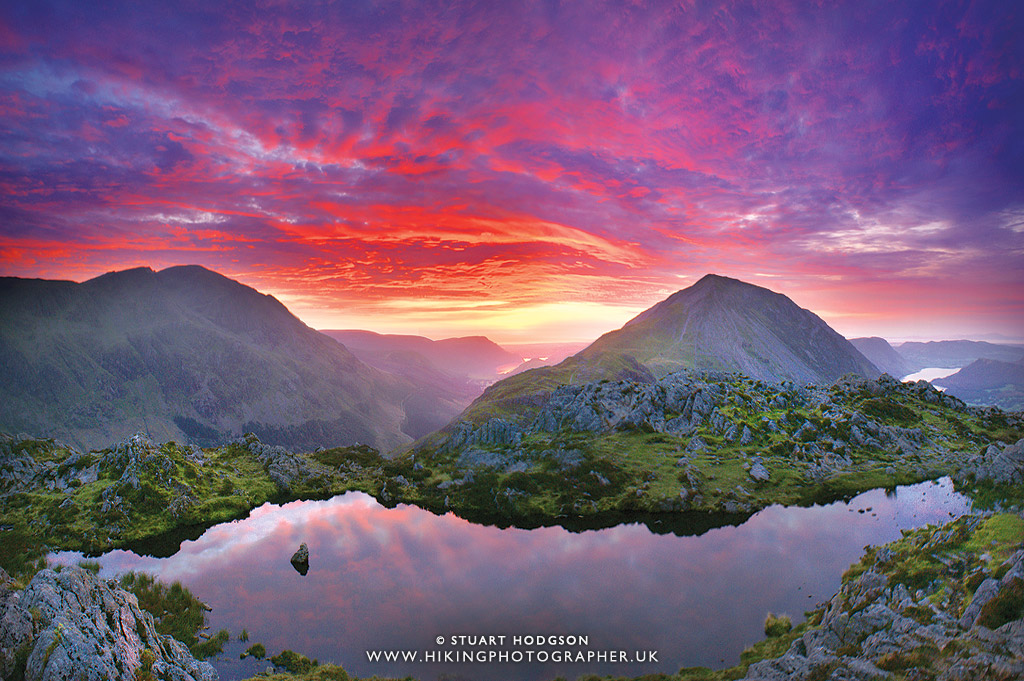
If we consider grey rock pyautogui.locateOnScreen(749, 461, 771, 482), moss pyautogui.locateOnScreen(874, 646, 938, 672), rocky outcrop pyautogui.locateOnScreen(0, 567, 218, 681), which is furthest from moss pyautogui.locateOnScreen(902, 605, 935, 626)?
grey rock pyautogui.locateOnScreen(749, 461, 771, 482)

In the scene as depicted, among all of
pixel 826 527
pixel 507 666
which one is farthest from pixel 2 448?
pixel 826 527

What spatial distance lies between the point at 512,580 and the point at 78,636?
1538 inches

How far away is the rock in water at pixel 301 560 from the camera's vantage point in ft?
175

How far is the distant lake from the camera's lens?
39.1 metres

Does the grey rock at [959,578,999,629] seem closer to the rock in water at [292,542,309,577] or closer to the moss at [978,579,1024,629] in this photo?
the moss at [978,579,1024,629]

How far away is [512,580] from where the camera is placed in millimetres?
50406

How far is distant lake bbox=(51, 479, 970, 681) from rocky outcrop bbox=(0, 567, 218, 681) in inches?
399

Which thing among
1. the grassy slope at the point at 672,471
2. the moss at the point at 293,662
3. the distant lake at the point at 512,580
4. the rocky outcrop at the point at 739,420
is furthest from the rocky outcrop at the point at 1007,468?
the moss at the point at 293,662

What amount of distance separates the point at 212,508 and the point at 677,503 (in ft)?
271

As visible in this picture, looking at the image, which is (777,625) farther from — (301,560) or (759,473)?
(301,560)

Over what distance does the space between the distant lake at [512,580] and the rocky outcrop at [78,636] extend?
10144 millimetres

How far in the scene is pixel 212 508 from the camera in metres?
72.9

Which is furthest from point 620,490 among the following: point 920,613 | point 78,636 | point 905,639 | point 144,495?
point 144,495

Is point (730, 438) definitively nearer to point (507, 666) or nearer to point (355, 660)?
point (507, 666)
